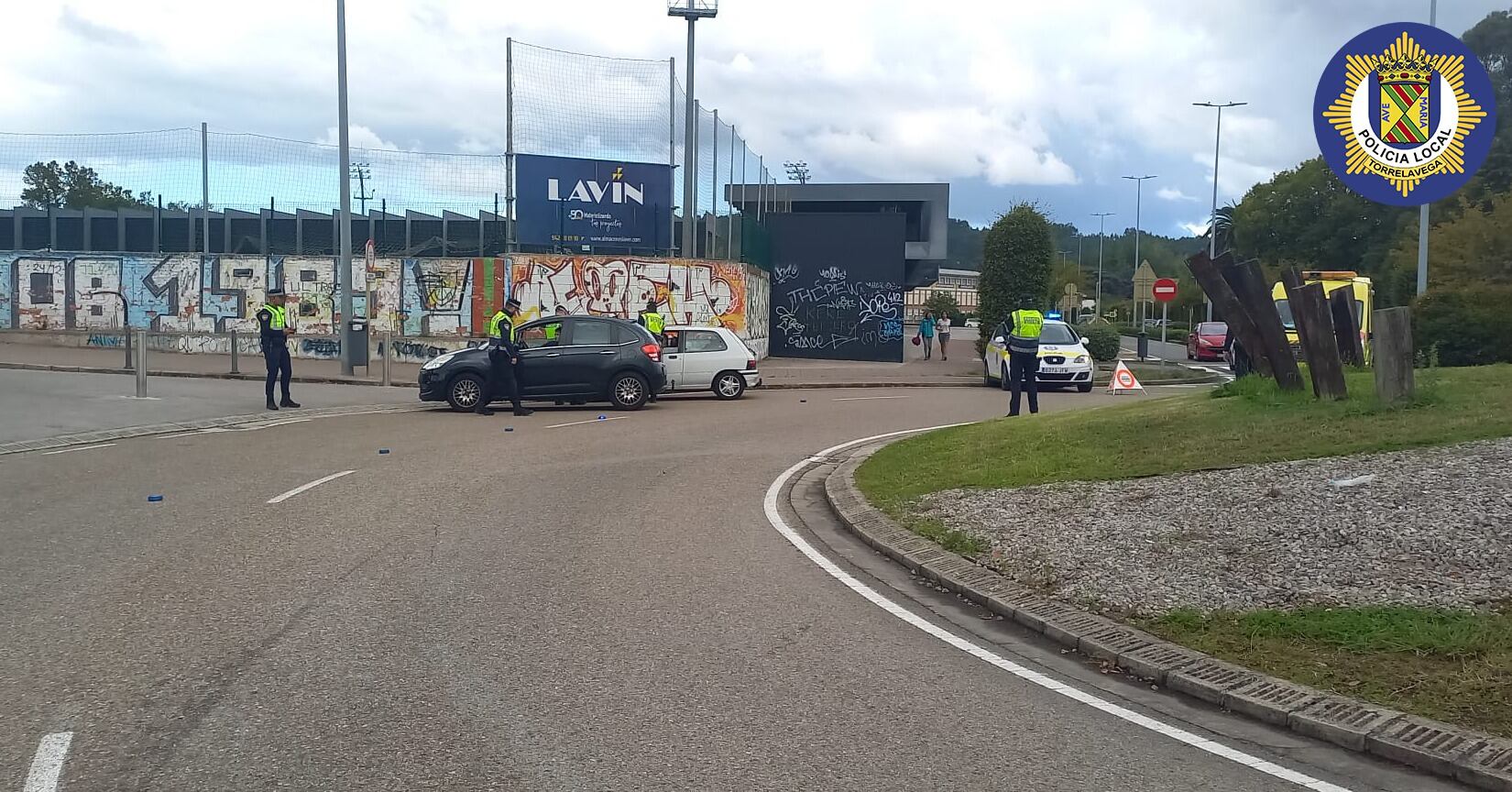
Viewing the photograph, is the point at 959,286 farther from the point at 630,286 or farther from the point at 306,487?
the point at 306,487

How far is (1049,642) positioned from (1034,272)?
103 ft

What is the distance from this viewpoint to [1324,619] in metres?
5.98

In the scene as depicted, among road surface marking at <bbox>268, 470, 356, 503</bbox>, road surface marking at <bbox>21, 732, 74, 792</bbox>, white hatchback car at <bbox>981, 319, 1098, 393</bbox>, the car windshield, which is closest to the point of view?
road surface marking at <bbox>21, 732, 74, 792</bbox>

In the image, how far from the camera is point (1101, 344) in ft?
126

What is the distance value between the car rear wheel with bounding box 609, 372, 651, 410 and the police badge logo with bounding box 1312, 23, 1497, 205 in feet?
46.6

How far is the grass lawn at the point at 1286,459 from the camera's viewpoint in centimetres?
527

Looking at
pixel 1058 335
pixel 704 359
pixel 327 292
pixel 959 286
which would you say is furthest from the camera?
pixel 959 286

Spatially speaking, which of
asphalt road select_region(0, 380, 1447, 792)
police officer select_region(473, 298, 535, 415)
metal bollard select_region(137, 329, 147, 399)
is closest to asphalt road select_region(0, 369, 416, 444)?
metal bollard select_region(137, 329, 147, 399)

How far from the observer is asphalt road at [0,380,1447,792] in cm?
444

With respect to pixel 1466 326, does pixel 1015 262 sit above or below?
above

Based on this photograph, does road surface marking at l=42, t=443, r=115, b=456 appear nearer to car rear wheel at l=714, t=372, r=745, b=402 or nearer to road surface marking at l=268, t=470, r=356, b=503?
road surface marking at l=268, t=470, r=356, b=503

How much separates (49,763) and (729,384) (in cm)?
1824

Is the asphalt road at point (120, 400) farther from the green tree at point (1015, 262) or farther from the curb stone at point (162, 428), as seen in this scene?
the green tree at point (1015, 262)

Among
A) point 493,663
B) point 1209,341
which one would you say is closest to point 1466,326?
point 493,663
